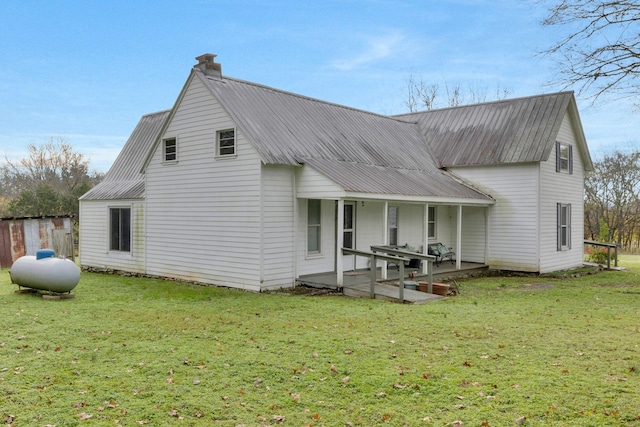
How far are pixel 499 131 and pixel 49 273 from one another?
15985mm

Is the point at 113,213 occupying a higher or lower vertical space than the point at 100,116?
lower

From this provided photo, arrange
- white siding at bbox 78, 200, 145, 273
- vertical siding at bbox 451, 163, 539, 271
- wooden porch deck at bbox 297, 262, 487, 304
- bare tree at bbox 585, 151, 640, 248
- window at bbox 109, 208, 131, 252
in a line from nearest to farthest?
wooden porch deck at bbox 297, 262, 487, 304 < white siding at bbox 78, 200, 145, 273 < window at bbox 109, 208, 131, 252 < vertical siding at bbox 451, 163, 539, 271 < bare tree at bbox 585, 151, 640, 248

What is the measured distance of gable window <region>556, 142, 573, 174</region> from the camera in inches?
754

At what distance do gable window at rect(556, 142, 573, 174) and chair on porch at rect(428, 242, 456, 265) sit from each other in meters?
5.09

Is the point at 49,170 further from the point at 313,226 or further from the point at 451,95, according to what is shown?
the point at 313,226

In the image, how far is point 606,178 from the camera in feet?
120

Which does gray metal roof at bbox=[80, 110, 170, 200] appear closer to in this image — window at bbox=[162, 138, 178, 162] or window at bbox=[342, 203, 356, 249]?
window at bbox=[162, 138, 178, 162]

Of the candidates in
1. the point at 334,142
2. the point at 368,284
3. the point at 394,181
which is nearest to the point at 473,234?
the point at 394,181

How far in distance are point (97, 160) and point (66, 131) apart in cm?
352

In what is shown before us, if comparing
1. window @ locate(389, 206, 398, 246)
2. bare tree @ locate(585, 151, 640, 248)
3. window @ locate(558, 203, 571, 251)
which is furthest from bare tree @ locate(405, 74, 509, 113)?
window @ locate(389, 206, 398, 246)

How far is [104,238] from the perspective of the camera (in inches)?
743

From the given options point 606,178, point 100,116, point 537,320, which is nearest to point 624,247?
point 606,178

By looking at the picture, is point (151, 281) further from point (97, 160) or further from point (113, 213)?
point (97, 160)

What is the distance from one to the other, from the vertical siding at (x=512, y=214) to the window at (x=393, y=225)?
13.0 ft
